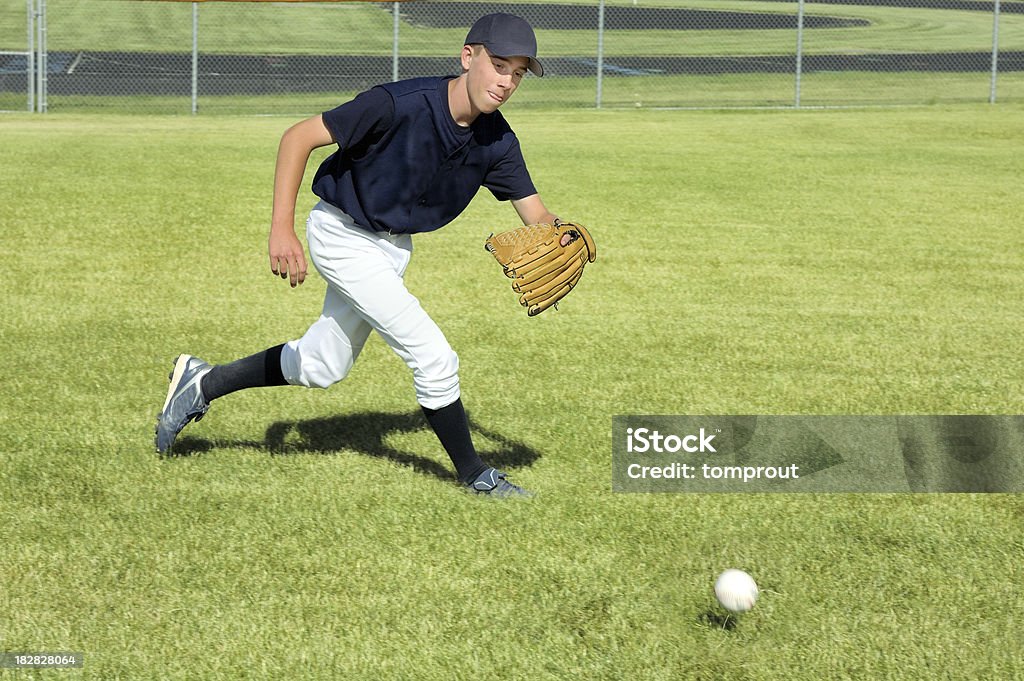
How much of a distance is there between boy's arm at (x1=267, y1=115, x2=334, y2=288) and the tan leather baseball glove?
875 millimetres

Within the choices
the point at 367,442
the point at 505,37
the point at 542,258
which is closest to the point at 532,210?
the point at 542,258

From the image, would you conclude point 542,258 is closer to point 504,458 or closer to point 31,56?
point 504,458

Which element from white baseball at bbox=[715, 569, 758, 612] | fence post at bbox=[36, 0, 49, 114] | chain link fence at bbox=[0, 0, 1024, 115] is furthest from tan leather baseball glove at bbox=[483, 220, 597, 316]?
fence post at bbox=[36, 0, 49, 114]

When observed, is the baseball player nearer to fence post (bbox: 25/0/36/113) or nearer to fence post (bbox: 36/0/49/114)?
fence post (bbox: 36/0/49/114)

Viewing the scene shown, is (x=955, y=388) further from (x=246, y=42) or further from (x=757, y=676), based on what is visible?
(x=246, y=42)

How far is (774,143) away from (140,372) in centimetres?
1392

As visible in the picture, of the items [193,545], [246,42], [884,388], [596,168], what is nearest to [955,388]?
[884,388]

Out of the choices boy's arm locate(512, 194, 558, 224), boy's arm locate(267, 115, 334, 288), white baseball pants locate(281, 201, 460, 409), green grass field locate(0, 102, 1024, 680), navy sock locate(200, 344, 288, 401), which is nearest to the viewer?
green grass field locate(0, 102, 1024, 680)

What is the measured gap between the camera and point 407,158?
211 inches

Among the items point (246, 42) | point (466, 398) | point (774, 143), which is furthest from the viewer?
point (246, 42)

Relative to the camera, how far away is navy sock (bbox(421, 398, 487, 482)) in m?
5.57

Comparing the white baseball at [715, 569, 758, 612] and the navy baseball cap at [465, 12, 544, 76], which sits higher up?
the navy baseball cap at [465, 12, 544, 76]

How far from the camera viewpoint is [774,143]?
783 inches

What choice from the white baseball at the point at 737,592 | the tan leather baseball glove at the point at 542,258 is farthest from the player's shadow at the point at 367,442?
the white baseball at the point at 737,592
